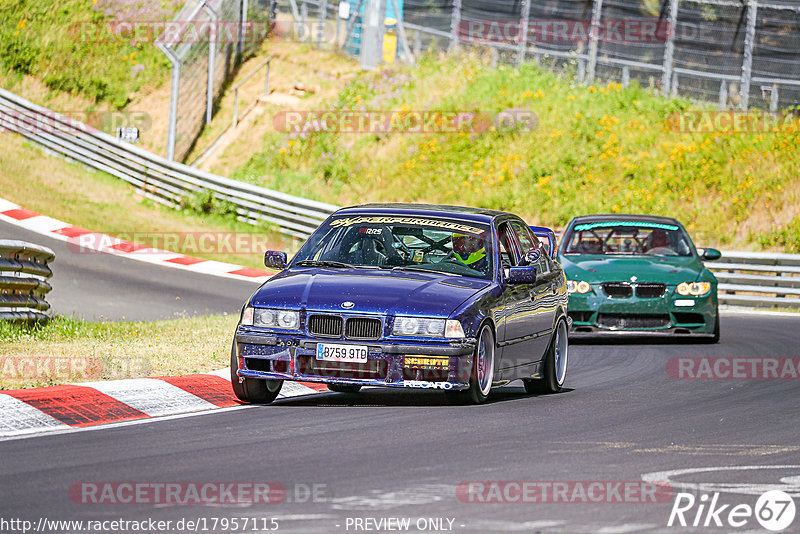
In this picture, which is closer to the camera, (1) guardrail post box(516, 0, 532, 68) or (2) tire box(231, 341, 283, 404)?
(2) tire box(231, 341, 283, 404)

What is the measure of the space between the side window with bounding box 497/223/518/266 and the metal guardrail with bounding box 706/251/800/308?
46.2ft

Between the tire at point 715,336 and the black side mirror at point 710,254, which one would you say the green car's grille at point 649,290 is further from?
the black side mirror at point 710,254

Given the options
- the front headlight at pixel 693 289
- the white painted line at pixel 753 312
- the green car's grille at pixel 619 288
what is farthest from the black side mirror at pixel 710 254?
the white painted line at pixel 753 312

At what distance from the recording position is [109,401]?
30.8ft

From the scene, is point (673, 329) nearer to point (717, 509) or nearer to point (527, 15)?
point (717, 509)

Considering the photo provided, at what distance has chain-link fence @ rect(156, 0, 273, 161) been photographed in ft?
106

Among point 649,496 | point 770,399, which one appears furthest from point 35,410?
point 770,399

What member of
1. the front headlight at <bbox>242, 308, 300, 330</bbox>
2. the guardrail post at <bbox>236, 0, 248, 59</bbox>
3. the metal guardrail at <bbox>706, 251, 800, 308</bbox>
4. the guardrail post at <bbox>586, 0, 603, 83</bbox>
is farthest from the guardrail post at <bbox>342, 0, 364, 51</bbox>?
the front headlight at <bbox>242, 308, 300, 330</bbox>

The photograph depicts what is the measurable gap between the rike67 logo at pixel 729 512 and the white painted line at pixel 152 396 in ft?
13.7

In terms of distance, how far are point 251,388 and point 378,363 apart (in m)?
1.09

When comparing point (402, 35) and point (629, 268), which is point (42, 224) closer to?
point (629, 268)

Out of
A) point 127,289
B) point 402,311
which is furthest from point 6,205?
point 402,311

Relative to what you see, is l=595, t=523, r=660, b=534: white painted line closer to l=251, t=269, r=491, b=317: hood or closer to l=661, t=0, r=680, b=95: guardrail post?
l=251, t=269, r=491, b=317: hood

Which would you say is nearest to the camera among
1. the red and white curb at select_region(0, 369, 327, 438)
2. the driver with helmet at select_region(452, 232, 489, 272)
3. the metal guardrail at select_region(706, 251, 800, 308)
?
the red and white curb at select_region(0, 369, 327, 438)
